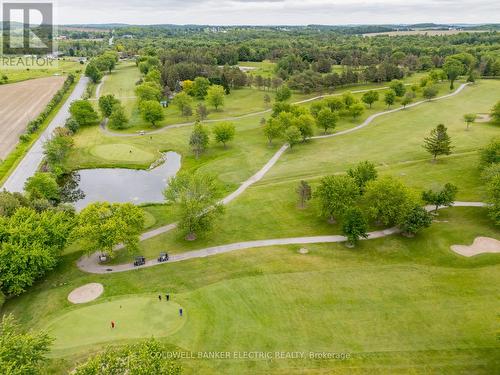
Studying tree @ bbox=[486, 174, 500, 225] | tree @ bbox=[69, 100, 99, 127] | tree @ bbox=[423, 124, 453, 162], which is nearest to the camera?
tree @ bbox=[486, 174, 500, 225]

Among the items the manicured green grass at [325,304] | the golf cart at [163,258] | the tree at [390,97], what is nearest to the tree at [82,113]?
the manicured green grass at [325,304]

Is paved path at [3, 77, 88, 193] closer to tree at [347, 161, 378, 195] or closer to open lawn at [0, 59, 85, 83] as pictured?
tree at [347, 161, 378, 195]

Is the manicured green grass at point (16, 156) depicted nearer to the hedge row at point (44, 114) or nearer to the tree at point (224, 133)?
the hedge row at point (44, 114)

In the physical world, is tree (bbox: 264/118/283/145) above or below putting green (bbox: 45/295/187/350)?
above

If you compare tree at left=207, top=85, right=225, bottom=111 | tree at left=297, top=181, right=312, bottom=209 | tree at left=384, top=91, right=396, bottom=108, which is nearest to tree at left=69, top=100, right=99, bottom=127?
tree at left=207, top=85, right=225, bottom=111

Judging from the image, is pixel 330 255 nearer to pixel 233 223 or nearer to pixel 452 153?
pixel 233 223

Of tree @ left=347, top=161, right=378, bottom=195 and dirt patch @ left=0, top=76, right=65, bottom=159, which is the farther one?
dirt patch @ left=0, top=76, right=65, bottom=159
